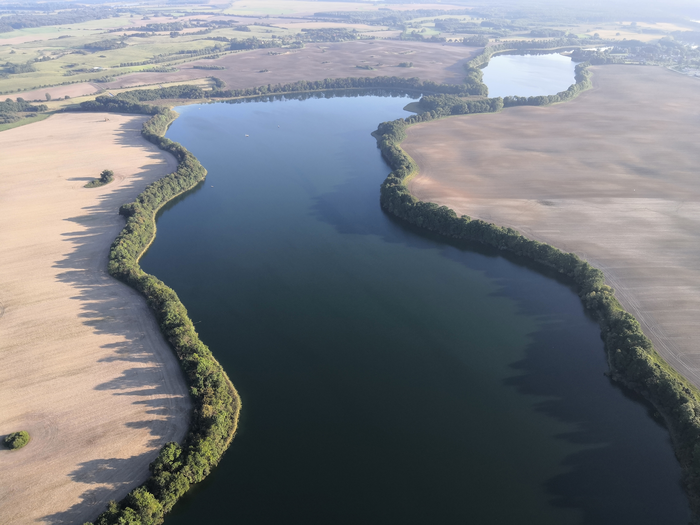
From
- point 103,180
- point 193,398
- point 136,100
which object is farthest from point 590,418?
point 136,100

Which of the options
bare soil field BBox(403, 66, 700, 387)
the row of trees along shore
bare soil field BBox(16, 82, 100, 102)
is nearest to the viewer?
the row of trees along shore

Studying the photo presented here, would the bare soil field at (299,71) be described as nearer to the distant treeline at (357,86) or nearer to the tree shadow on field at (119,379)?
the distant treeline at (357,86)

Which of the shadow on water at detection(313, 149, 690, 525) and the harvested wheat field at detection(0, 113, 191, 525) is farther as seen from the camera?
the harvested wheat field at detection(0, 113, 191, 525)

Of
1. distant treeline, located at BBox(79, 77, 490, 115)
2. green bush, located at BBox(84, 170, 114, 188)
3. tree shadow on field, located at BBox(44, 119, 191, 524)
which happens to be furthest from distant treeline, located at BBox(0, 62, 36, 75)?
tree shadow on field, located at BBox(44, 119, 191, 524)

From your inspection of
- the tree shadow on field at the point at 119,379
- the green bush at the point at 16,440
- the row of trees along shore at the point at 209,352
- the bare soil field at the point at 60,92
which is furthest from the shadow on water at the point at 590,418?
the bare soil field at the point at 60,92

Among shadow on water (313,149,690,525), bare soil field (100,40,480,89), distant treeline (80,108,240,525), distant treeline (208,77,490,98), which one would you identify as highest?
bare soil field (100,40,480,89)

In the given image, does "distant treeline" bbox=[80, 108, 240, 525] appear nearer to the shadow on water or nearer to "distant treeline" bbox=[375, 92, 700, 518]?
the shadow on water
